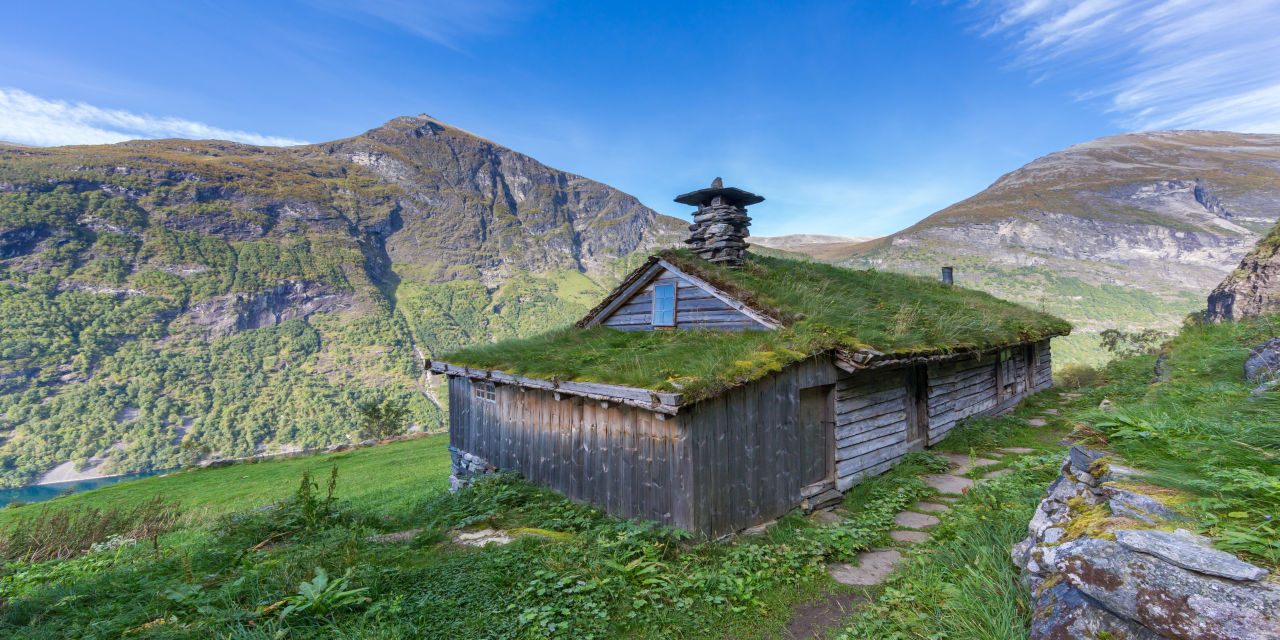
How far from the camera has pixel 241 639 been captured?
323 centimetres

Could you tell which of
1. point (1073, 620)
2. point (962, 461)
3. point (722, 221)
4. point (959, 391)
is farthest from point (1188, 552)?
point (959, 391)

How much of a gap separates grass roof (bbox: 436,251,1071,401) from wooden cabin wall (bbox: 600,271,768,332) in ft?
1.13

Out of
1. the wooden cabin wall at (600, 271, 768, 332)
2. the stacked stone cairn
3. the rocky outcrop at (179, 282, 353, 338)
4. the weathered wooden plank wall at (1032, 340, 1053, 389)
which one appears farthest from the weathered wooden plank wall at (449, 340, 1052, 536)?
the rocky outcrop at (179, 282, 353, 338)

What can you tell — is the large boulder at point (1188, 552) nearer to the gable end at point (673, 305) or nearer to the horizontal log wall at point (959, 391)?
the gable end at point (673, 305)

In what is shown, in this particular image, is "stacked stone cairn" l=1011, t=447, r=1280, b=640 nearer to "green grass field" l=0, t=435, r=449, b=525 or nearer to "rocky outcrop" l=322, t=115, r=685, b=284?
"green grass field" l=0, t=435, r=449, b=525

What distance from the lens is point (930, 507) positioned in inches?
271

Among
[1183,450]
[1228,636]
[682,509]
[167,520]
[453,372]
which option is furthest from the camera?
[453,372]

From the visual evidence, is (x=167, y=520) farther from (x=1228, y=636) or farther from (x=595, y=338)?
(x=1228, y=636)

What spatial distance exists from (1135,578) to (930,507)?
548 cm

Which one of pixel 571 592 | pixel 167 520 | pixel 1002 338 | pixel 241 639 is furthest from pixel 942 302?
pixel 167 520

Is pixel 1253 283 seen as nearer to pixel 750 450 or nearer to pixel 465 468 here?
pixel 750 450

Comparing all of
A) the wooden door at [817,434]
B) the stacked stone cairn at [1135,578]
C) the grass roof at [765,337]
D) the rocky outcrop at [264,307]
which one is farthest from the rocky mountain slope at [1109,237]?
the rocky outcrop at [264,307]

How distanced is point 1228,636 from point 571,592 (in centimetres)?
417

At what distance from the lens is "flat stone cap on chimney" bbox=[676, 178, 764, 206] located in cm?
1067
